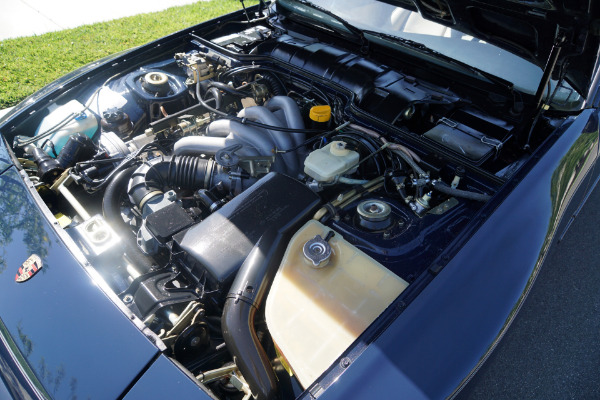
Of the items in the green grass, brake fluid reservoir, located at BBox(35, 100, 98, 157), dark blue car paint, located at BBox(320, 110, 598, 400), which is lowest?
dark blue car paint, located at BBox(320, 110, 598, 400)

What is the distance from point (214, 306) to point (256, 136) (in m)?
0.93

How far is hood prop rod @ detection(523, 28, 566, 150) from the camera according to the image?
5.23 feet

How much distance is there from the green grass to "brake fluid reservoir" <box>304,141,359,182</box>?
4333 millimetres

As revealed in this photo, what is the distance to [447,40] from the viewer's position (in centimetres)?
215

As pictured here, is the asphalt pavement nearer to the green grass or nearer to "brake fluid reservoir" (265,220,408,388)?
"brake fluid reservoir" (265,220,408,388)

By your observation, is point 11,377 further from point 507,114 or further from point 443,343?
point 507,114

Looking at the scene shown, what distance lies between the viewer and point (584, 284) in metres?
2.34

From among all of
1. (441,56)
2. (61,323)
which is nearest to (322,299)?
(61,323)

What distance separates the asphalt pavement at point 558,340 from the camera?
1.90 metres

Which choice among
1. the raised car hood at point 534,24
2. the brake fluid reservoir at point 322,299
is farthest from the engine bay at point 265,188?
the raised car hood at point 534,24

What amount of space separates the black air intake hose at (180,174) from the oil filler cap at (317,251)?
0.61 metres

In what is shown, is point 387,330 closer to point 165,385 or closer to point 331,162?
point 165,385

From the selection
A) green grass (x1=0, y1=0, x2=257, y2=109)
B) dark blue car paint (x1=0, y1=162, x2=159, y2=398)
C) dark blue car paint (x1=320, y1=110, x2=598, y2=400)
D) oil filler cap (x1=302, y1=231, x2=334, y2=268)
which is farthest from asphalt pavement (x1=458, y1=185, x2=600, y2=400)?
green grass (x1=0, y1=0, x2=257, y2=109)

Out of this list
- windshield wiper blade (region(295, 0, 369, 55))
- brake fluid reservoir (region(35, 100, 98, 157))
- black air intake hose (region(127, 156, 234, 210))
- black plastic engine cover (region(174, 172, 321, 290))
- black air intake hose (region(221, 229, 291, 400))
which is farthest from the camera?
windshield wiper blade (region(295, 0, 369, 55))
